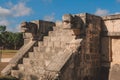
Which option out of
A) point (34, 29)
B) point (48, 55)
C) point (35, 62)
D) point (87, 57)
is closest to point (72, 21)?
point (87, 57)

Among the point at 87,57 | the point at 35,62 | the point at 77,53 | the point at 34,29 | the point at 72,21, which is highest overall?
the point at 72,21

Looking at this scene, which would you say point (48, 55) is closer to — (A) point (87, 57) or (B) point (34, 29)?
(A) point (87, 57)

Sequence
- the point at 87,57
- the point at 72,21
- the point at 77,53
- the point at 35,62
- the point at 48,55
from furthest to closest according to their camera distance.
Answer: the point at 35,62 < the point at 48,55 < the point at 87,57 < the point at 72,21 < the point at 77,53

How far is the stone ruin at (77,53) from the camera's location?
915 centimetres

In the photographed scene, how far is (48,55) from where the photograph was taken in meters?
10.4

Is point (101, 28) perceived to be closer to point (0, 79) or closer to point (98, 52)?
point (98, 52)

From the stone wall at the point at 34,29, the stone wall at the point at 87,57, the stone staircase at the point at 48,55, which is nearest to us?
the stone wall at the point at 87,57

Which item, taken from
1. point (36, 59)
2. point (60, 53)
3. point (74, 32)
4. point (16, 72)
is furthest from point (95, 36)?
point (16, 72)

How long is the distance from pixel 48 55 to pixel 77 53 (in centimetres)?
162

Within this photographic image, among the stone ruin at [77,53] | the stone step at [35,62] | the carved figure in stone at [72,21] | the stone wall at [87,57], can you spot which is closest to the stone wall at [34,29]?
the stone ruin at [77,53]

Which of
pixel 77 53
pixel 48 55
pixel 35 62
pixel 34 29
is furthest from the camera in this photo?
pixel 34 29

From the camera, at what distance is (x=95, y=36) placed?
1023 centimetres

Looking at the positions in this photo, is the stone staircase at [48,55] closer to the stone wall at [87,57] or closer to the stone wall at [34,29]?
the stone wall at [87,57]

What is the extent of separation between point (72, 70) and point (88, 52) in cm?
120
